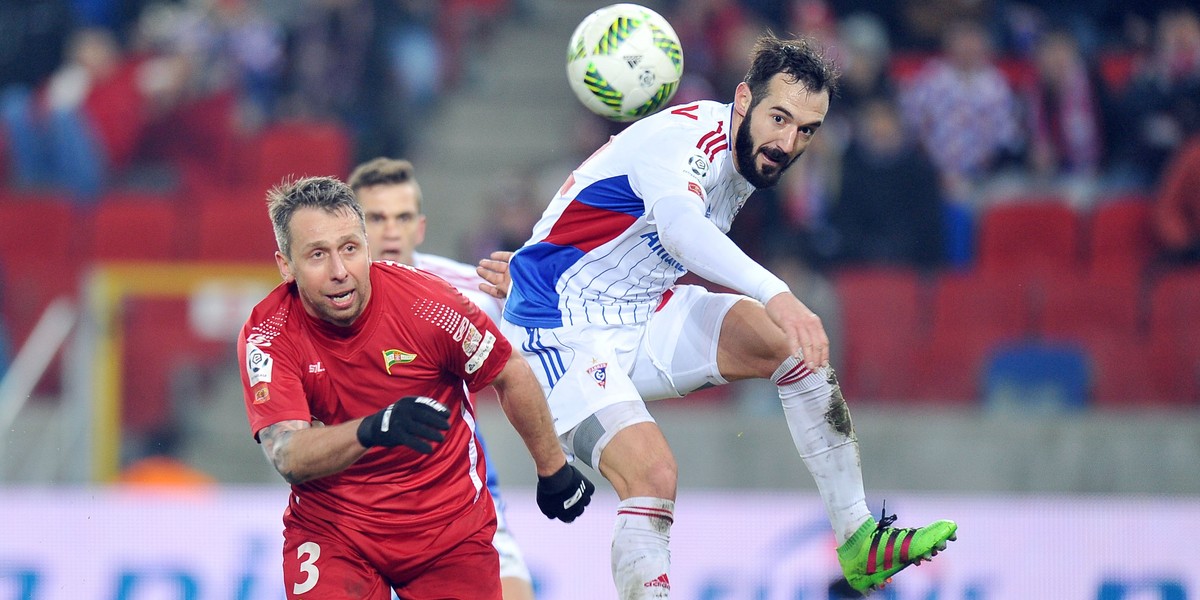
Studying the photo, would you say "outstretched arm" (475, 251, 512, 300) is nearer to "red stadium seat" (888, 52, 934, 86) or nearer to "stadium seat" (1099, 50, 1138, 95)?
"red stadium seat" (888, 52, 934, 86)

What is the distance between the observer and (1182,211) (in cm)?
1003

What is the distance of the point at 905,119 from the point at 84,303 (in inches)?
247

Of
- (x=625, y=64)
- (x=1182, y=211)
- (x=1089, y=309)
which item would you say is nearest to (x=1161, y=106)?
(x=1182, y=211)

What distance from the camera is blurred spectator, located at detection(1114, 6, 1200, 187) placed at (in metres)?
10.7

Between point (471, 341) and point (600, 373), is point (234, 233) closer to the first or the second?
point (600, 373)

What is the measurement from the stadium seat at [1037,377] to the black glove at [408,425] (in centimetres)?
633

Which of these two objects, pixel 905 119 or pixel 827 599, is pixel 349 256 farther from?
pixel 905 119

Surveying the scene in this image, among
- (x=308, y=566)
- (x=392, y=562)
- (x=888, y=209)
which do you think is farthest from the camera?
(x=888, y=209)

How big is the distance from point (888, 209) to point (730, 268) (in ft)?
19.5

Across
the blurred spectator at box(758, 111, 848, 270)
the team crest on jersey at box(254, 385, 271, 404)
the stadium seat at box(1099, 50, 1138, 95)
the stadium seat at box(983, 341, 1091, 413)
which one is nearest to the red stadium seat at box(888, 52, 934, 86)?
the stadium seat at box(1099, 50, 1138, 95)

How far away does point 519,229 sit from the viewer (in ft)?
34.5

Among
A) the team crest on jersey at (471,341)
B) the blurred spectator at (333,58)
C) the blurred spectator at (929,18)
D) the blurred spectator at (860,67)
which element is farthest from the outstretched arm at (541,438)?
the blurred spectator at (929,18)

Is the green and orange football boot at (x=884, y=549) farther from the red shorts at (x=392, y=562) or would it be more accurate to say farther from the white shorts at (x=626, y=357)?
the red shorts at (x=392, y=562)

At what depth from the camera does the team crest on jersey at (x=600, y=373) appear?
A: 5.21 meters
